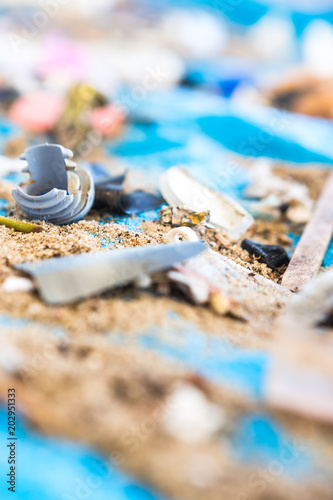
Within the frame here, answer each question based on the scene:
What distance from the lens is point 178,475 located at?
34.7 inches

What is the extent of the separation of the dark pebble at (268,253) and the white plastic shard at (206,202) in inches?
4.0

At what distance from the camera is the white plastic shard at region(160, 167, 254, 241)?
Result: 2.02 metres

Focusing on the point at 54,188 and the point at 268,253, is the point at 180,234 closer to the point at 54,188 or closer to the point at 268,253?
the point at 268,253

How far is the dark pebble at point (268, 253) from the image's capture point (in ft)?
6.07

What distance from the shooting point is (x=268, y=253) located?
188 cm

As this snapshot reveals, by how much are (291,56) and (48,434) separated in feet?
16.4

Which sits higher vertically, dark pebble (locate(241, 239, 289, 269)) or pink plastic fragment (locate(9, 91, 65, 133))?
pink plastic fragment (locate(9, 91, 65, 133))

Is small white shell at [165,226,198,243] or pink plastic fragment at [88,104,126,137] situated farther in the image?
pink plastic fragment at [88,104,126,137]

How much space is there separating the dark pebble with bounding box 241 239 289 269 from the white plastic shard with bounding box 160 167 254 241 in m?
0.10

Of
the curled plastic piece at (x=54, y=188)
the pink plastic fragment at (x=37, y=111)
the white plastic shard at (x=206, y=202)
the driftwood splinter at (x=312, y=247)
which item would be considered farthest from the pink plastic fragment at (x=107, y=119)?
the driftwood splinter at (x=312, y=247)

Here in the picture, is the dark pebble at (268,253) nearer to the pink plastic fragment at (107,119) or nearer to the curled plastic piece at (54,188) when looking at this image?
the curled plastic piece at (54,188)

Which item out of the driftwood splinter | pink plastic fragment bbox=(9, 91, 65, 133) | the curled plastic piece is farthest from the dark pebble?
pink plastic fragment bbox=(9, 91, 65, 133)

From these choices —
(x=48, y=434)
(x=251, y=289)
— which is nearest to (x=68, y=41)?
(x=251, y=289)

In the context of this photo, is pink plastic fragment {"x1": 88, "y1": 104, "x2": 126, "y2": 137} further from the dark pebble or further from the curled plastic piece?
the dark pebble
